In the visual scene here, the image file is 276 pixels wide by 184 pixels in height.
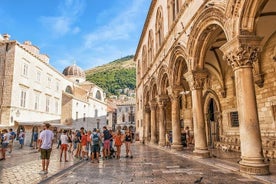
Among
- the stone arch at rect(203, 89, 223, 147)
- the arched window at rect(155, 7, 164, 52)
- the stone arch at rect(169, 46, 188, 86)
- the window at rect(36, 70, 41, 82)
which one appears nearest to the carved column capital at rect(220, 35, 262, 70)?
the stone arch at rect(169, 46, 188, 86)

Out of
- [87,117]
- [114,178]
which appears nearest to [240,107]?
[114,178]

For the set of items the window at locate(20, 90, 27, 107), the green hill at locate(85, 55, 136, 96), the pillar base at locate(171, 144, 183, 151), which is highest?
the green hill at locate(85, 55, 136, 96)

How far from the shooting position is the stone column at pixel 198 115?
32.2 feet

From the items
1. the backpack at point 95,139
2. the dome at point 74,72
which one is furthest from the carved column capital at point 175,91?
the dome at point 74,72

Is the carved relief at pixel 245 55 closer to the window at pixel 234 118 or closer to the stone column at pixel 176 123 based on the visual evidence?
the stone column at pixel 176 123

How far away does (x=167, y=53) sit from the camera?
14656 mm

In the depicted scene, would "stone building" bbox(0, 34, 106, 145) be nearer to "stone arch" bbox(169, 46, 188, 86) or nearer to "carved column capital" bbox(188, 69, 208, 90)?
"stone arch" bbox(169, 46, 188, 86)

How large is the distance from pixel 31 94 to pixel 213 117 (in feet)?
70.6

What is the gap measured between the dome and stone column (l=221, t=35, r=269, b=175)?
170 feet

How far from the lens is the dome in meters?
55.3

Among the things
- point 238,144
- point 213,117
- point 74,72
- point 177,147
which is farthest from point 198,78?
point 74,72

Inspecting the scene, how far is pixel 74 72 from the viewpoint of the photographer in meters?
55.8

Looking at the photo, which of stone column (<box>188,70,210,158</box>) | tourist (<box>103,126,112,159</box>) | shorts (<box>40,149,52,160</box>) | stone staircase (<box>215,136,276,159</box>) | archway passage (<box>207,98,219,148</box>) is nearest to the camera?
shorts (<box>40,149,52,160</box>)

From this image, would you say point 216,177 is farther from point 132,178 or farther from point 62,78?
point 62,78
